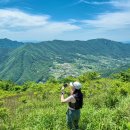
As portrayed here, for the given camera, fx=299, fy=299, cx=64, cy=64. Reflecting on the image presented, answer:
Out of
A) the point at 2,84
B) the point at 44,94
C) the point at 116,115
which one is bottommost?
the point at 2,84

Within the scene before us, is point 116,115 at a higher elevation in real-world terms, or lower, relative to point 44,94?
higher

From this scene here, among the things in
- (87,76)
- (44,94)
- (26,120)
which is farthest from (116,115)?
(87,76)

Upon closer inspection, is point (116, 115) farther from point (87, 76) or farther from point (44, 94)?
point (87, 76)

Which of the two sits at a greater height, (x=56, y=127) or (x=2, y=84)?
(x=56, y=127)

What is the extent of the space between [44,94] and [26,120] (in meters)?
13.0

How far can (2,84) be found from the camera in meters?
55.6

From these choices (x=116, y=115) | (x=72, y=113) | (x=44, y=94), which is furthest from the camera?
(x=44, y=94)

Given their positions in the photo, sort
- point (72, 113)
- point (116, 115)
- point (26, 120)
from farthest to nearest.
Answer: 1. point (26, 120)
2. point (116, 115)
3. point (72, 113)

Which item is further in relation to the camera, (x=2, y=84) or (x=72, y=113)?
(x=2, y=84)

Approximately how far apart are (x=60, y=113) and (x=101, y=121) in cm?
249

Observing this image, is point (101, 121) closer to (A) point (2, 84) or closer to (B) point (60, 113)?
(B) point (60, 113)

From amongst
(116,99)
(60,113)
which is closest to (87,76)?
(116,99)

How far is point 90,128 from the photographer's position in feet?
40.7

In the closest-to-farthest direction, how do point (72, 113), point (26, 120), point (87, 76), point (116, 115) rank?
point (72, 113) → point (116, 115) → point (26, 120) → point (87, 76)
